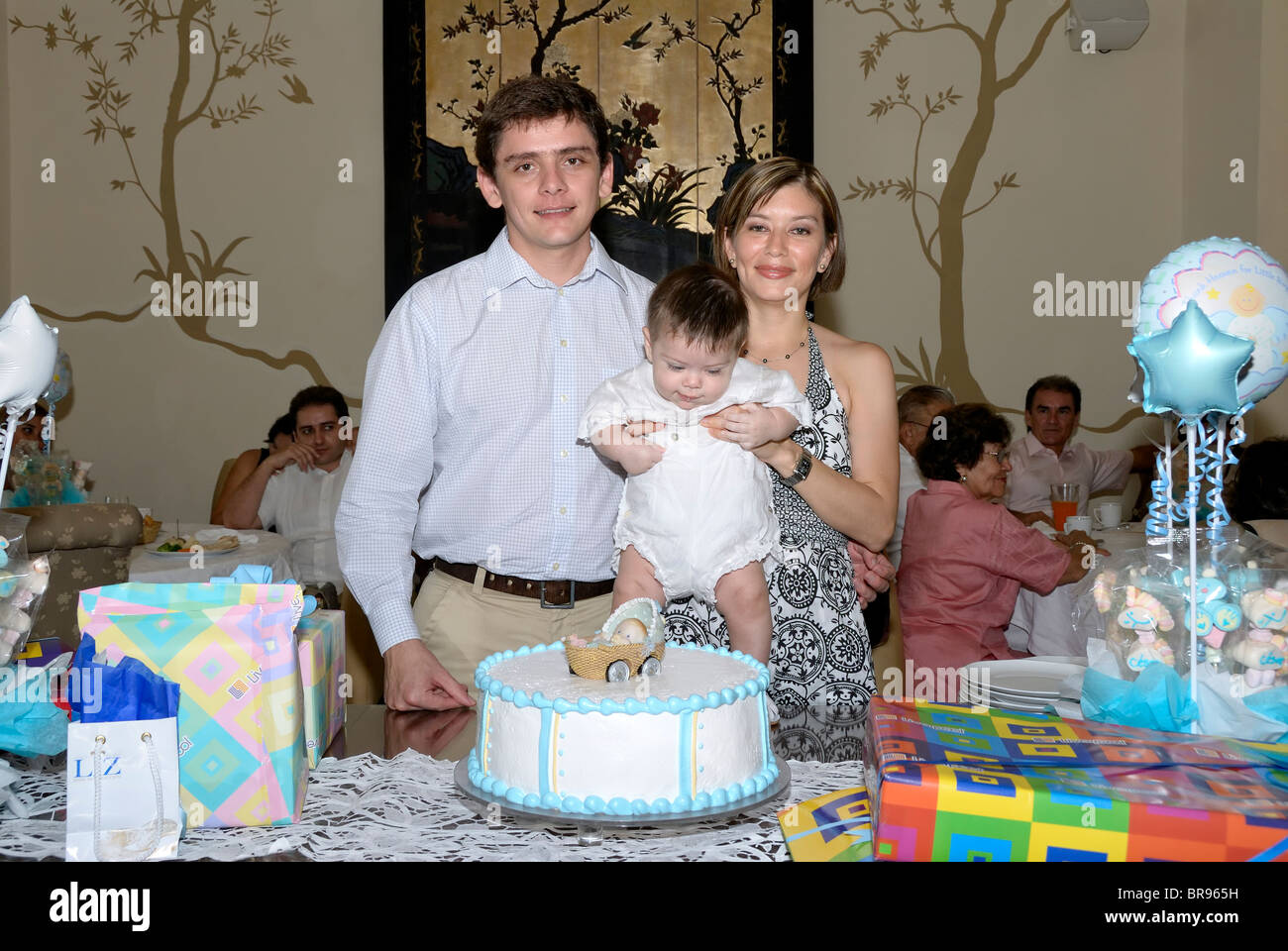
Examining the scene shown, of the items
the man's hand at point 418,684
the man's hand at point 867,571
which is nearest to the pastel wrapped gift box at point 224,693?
the man's hand at point 418,684

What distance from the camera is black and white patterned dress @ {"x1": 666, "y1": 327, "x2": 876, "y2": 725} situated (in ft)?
6.88

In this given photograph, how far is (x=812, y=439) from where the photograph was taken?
83.8 inches

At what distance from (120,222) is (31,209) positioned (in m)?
0.49

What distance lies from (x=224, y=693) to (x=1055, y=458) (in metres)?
4.93

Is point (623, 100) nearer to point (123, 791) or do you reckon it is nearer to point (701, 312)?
point (701, 312)

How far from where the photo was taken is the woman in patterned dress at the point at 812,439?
2.06 meters

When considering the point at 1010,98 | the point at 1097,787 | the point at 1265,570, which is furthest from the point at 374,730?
the point at 1010,98

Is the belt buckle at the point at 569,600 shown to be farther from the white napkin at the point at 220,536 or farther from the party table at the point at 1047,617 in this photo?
the white napkin at the point at 220,536

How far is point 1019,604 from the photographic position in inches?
164

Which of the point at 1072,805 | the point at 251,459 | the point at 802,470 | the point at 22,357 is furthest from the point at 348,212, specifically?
the point at 1072,805

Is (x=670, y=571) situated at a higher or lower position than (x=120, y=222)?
lower

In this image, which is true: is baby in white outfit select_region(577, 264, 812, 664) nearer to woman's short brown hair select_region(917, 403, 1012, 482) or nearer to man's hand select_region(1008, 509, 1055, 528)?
woman's short brown hair select_region(917, 403, 1012, 482)

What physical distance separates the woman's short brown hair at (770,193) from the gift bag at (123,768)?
4.23 ft
